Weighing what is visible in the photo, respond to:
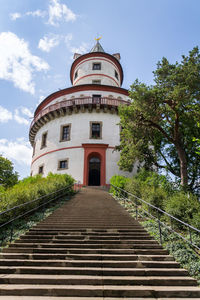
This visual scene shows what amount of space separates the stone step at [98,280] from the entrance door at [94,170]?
52.6ft

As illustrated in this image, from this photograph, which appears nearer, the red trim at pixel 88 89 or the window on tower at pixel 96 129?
the window on tower at pixel 96 129

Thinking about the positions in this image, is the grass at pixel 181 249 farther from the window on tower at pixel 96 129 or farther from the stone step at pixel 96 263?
the window on tower at pixel 96 129

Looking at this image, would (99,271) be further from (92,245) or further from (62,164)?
(62,164)

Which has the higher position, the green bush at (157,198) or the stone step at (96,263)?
the green bush at (157,198)

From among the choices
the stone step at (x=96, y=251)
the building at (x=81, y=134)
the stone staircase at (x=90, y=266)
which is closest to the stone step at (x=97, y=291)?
the stone staircase at (x=90, y=266)

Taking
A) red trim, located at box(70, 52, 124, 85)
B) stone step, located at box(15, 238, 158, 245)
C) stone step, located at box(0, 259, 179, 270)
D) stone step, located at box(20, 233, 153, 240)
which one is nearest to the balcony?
red trim, located at box(70, 52, 124, 85)

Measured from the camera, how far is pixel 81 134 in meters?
20.2

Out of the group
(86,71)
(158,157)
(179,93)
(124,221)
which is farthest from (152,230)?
(86,71)

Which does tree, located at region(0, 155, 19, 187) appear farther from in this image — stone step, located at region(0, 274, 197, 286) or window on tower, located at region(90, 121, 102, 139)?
stone step, located at region(0, 274, 197, 286)

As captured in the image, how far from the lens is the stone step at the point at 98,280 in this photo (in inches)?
164

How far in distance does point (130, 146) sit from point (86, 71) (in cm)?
1648

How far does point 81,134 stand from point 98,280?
16685 millimetres

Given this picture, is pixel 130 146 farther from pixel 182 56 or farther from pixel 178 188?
pixel 182 56

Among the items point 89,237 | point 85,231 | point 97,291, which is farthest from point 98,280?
point 85,231
